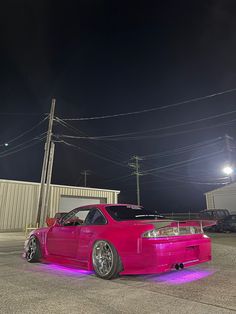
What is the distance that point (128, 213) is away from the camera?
568cm

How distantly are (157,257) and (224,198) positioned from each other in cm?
2732

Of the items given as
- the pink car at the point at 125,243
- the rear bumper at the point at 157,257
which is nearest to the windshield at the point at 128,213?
the pink car at the point at 125,243

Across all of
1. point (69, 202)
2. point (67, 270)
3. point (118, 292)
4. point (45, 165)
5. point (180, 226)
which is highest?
point (45, 165)

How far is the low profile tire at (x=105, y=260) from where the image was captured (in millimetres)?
4695

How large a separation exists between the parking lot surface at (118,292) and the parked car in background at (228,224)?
50.0 feet

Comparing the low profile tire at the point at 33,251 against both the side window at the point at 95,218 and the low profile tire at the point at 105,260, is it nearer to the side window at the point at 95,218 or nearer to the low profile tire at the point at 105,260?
the side window at the point at 95,218

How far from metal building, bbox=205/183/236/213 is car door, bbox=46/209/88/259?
25740 mm

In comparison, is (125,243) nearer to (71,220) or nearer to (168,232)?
(168,232)

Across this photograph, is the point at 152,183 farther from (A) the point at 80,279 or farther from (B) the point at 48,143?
(A) the point at 80,279

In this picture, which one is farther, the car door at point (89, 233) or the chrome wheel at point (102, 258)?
the car door at point (89, 233)

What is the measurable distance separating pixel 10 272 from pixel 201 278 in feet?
11.8

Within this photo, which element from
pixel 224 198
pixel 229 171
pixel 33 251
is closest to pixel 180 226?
pixel 33 251

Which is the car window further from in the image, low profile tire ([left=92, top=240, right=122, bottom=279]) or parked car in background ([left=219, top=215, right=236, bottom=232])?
parked car in background ([left=219, top=215, right=236, bottom=232])

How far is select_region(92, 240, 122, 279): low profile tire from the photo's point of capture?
15.4 ft
